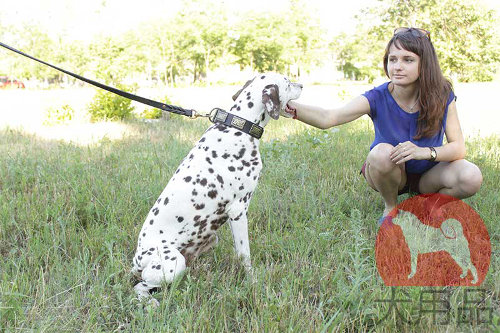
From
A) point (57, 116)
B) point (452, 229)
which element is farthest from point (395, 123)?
point (57, 116)

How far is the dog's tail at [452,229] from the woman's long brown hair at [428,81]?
924 millimetres

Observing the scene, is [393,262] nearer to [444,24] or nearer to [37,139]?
[37,139]

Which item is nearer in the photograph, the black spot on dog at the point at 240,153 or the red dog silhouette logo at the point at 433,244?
the red dog silhouette logo at the point at 433,244

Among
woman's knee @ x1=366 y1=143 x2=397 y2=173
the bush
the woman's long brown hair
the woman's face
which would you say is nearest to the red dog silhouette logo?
woman's knee @ x1=366 y1=143 x2=397 y2=173

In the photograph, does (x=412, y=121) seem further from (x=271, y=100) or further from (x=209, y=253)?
(x=209, y=253)

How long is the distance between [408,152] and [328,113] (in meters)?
0.89

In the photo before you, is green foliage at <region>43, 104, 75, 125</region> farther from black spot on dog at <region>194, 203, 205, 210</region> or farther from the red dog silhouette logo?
the red dog silhouette logo

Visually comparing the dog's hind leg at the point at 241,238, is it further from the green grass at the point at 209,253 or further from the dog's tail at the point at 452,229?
the dog's tail at the point at 452,229

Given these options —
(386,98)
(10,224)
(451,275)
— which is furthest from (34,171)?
(451,275)

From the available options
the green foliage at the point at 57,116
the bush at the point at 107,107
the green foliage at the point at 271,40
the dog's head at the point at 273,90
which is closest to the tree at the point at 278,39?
the green foliage at the point at 271,40

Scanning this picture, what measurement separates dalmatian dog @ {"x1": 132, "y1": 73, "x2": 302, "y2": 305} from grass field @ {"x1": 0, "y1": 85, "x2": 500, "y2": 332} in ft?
0.58

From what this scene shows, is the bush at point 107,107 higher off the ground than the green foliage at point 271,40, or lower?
lower

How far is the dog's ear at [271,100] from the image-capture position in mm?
3150

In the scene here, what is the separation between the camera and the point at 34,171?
5.44 m
